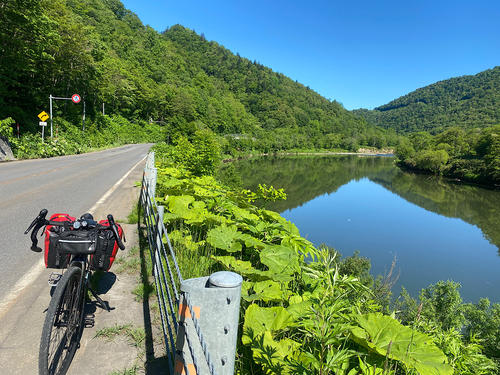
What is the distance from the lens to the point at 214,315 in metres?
1.30

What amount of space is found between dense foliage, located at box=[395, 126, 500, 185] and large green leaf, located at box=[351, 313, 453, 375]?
63117 millimetres

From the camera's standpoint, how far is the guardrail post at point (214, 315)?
1.25m

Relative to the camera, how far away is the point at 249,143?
3652 inches

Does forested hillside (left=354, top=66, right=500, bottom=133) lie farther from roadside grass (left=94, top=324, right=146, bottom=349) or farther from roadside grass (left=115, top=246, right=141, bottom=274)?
roadside grass (left=94, top=324, right=146, bottom=349)

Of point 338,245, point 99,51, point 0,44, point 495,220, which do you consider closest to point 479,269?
point 338,245

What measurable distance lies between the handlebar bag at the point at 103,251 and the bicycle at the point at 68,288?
0.01 metres

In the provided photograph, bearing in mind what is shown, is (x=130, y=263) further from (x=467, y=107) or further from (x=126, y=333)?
(x=467, y=107)

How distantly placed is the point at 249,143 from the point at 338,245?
7558cm

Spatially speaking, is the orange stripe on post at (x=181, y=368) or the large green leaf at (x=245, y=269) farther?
the large green leaf at (x=245, y=269)

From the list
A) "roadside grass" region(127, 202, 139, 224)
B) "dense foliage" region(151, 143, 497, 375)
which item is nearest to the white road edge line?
"dense foliage" region(151, 143, 497, 375)

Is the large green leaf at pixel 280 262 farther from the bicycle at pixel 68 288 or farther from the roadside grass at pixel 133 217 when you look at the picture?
the roadside grass at pixel 133 217

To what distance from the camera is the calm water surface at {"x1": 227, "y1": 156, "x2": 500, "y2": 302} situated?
56.3 ft

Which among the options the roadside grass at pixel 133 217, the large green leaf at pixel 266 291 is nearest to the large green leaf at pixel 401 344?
the large green leaf at pixel 266 291

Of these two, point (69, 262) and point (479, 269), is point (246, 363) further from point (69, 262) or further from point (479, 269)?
point (479, 269)
